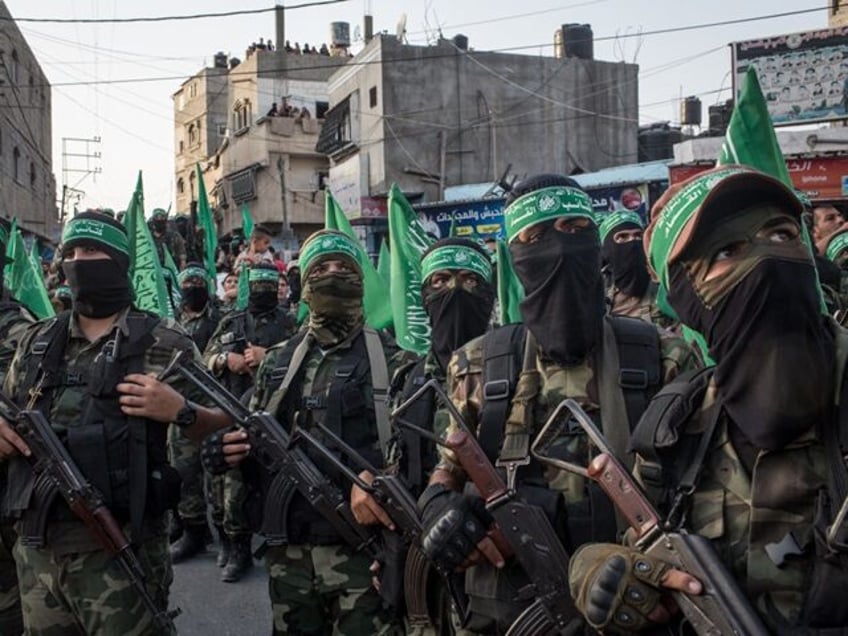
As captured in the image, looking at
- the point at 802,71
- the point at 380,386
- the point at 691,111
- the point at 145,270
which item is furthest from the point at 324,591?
the point at 691,111

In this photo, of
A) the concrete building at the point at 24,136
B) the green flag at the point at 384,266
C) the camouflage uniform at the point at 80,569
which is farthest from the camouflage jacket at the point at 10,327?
the concrete building at the point at 24,136

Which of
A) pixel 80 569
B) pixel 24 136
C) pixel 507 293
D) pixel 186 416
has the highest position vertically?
pixel 24 136

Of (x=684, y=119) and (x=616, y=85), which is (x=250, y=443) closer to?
(x=616, y=85)

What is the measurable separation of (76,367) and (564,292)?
1962 millimetres

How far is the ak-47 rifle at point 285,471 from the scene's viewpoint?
343 cm

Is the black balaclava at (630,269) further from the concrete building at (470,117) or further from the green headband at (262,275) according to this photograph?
the concrete building at (470,117)

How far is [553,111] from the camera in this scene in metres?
26.9

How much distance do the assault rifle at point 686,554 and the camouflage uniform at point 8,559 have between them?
8.85 ft

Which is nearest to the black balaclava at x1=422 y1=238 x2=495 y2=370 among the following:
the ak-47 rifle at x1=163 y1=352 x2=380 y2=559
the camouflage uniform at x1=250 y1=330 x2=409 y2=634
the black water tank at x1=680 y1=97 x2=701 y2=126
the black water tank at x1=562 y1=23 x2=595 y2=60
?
the camouflage uniform at x1=250 y1=330 x2=409 y2=634

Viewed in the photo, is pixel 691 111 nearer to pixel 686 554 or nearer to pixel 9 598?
pixel 9 598

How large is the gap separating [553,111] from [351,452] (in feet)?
82.0

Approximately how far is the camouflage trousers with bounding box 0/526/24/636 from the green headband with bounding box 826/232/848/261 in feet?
18.0

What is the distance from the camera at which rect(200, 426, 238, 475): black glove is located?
3.45 m

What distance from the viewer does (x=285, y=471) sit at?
3.53 metres
